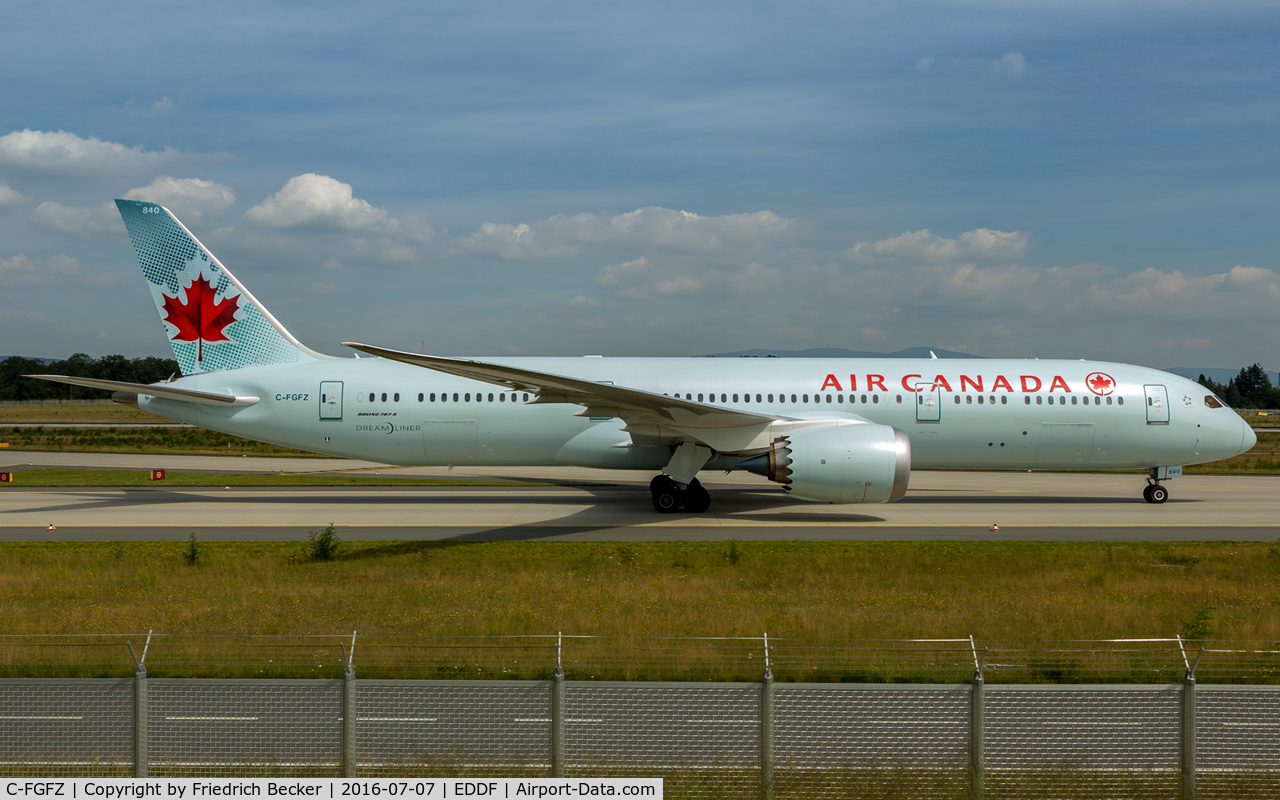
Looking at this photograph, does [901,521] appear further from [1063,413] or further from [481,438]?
[481,438]

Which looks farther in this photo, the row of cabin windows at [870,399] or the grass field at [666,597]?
the row of cabin windows at [870,399]

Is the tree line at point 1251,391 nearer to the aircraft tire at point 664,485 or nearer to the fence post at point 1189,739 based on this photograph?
the aircraft tire at point 664,485

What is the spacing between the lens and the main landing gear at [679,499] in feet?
72.0

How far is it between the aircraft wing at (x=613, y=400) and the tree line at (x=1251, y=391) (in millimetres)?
148755

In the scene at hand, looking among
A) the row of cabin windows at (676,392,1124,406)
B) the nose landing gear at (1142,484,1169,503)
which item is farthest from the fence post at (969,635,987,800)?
the nose landing gear at (1142,484,1169,503)

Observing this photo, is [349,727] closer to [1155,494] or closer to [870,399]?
[870,399]

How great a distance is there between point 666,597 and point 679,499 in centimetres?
945

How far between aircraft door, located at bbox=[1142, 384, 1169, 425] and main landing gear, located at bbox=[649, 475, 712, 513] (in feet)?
42.2

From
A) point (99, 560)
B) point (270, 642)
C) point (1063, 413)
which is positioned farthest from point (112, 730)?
point (1063, 413)

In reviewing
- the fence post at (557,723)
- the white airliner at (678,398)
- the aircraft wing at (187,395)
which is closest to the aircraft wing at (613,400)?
the white airliner at (678,398)

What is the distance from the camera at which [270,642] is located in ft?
32.9

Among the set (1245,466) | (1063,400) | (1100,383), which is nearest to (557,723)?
(1063,400)

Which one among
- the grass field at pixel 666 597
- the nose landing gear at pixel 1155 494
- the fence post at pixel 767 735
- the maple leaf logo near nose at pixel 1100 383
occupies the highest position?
the maple leaf logo near nose at pixel 1100 383

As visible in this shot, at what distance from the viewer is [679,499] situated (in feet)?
72.0
